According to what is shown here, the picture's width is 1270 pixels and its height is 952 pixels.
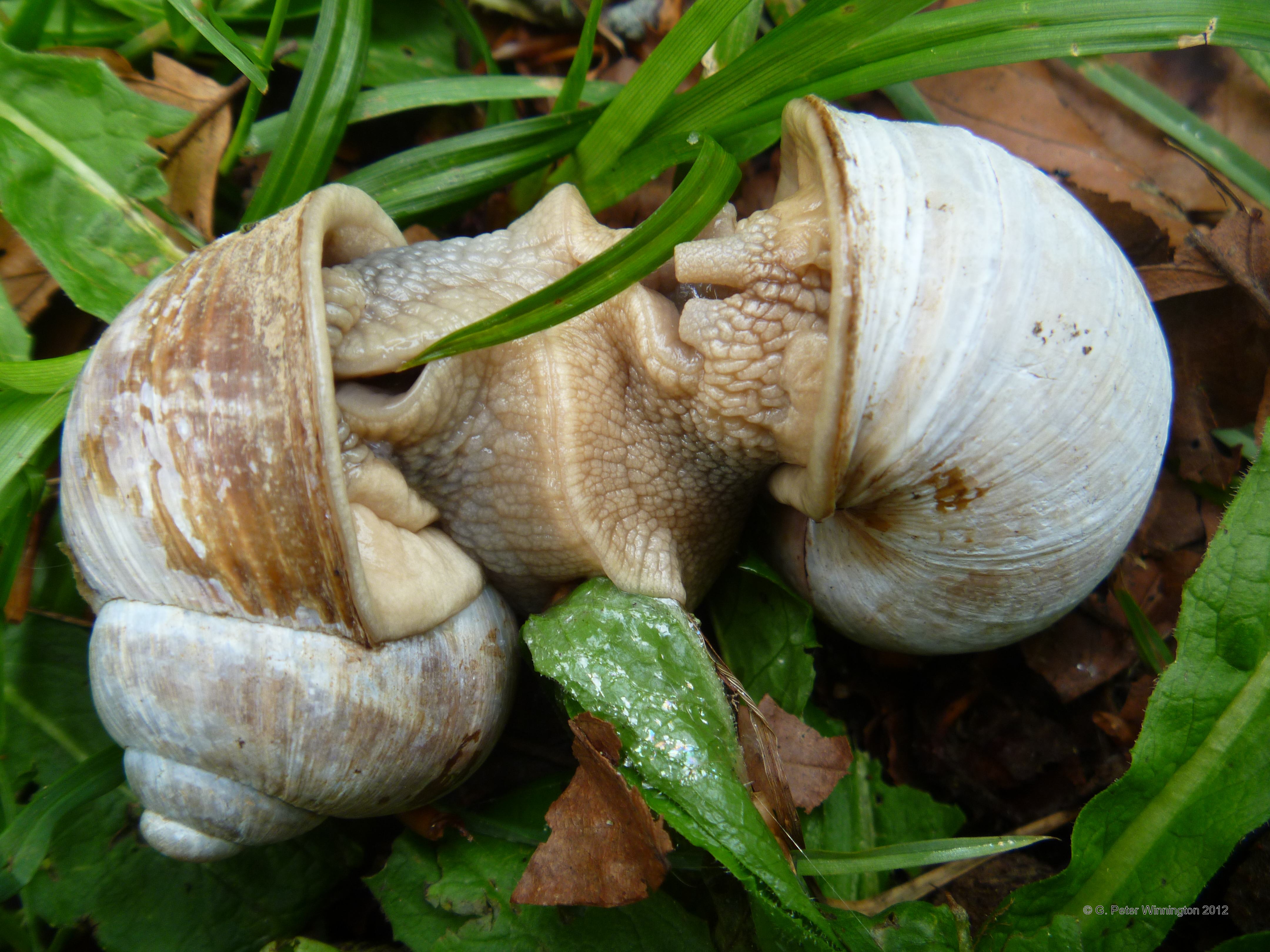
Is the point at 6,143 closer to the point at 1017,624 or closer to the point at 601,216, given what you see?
the point at 601,216

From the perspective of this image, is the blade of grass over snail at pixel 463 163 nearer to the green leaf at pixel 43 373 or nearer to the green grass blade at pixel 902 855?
the green leaf at pixel 43 373

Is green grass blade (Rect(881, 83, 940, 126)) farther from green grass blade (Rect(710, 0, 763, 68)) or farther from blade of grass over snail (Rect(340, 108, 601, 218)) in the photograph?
blade of grass over snail (Rect(340, 108, 601, 218))

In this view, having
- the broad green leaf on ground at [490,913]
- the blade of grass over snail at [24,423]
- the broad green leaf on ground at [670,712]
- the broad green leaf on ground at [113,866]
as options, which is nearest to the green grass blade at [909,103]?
the broad green leaf on ground at [670,712]

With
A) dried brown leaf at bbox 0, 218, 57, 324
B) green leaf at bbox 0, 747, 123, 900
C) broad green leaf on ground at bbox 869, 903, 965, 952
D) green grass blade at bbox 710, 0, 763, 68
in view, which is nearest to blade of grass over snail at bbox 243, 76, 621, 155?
green grass blade at bbox 710, 0, 763, 68

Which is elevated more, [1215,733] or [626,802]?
[1215,733]

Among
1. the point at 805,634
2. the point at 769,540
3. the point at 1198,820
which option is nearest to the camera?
the point at 1198,820

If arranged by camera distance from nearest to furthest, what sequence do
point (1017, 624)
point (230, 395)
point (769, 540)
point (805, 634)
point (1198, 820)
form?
point (230, 395) → point (1198, 820) → point (1017, 624) → point (805, 634) → point (769, 540)

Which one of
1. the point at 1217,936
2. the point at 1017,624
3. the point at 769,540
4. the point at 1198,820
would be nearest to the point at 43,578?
the point at 769,540
